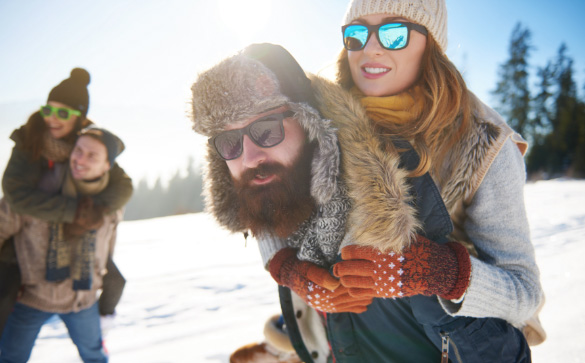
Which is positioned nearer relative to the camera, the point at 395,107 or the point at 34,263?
the point at 395,107

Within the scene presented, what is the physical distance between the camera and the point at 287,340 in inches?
79.8

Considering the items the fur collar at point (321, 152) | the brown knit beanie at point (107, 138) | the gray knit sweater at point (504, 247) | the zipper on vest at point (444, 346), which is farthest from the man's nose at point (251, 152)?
the brown knit beanie at point (107, 138)

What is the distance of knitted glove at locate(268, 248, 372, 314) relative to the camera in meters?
1.38

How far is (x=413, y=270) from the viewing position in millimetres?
1185

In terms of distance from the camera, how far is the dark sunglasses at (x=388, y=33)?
59.6 inches

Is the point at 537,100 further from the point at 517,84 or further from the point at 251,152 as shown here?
the point at 251,152

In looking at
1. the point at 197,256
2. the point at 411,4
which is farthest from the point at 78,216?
the point at 197,256

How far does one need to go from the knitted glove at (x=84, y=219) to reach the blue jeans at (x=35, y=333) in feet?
2.28

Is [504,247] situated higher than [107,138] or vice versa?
[107,138]

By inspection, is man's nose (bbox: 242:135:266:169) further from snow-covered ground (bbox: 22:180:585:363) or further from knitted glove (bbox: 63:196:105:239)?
knitted glove (bbox: 63:196:105:239)

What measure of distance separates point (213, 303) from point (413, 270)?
11.5 ft

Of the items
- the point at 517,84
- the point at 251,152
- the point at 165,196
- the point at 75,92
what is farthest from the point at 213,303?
the point at 165,196

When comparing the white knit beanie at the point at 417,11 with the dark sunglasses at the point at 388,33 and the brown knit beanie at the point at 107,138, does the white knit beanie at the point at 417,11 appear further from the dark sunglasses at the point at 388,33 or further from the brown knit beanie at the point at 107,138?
the brown knit beanie at the point at 107,138

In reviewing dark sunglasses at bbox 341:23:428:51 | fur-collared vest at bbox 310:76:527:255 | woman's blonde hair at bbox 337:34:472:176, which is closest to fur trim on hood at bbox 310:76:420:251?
fur-collared vest at bbox 310:76:527:255
